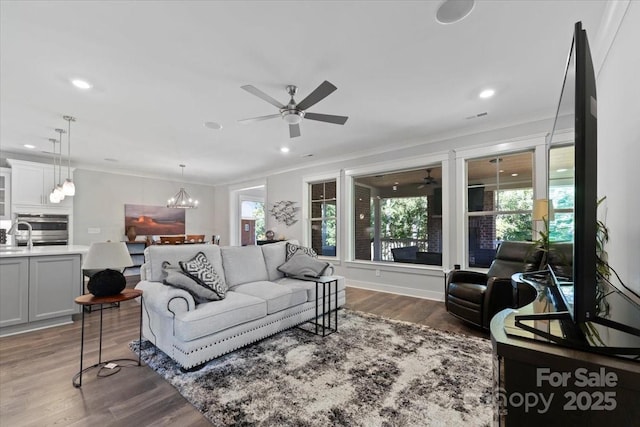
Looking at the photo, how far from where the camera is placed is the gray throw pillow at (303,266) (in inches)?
146

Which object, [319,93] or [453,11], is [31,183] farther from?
[453,11]

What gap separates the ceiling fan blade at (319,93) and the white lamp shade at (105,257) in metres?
2.04

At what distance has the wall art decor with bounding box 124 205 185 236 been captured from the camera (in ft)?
24.3

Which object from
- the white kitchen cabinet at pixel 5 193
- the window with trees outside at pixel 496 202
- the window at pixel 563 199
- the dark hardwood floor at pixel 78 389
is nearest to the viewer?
the window at pixel 563 199

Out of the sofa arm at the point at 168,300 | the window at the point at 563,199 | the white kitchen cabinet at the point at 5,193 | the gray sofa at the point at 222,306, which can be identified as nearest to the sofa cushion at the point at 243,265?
the gray sofa at the point at 222,306

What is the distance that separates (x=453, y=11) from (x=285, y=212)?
5.42 m

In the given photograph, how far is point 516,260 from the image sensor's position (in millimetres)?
3381

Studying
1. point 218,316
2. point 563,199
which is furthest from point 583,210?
point 218,316

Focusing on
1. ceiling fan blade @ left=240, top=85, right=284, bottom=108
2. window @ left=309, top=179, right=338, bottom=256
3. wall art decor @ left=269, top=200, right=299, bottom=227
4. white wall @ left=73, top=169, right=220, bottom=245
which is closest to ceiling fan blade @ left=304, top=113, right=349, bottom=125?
ceiling fan blade @ left=240, top=85, right=284, bottom=108

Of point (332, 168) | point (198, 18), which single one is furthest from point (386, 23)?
point (332, 168)

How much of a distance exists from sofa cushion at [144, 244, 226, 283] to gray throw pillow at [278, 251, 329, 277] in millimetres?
886

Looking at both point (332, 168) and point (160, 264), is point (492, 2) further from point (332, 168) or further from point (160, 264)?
point (332, 168)

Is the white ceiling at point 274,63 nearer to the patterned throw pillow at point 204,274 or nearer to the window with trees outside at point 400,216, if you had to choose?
the window with trees outside at point 400,216

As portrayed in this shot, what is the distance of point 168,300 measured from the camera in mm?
2314
